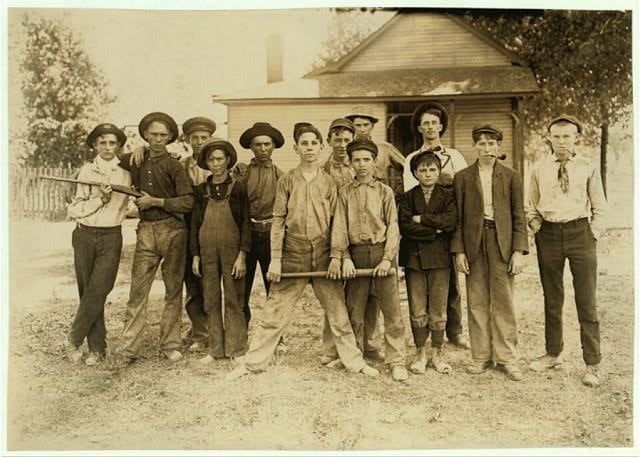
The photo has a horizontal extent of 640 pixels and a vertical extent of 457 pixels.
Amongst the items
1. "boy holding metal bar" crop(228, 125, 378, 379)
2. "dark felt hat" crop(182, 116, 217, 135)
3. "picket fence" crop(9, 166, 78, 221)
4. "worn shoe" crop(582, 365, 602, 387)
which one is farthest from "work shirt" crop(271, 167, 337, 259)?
"worn shoe" crop(582, 365, 602, 387)

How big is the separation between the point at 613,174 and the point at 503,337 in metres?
1.73

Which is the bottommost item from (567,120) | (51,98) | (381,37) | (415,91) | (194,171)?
(194,171)

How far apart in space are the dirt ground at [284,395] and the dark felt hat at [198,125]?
93 cm

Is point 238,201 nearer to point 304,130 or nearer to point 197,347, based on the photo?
point 304,130

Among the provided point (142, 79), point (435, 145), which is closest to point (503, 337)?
point (435, 145)

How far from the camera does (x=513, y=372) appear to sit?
175 inches

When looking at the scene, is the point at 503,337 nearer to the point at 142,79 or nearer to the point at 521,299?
the point at 521,299

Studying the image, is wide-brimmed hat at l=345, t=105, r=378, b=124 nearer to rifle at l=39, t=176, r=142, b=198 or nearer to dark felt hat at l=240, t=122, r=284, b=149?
dark felt hat at l=240, t=122, r=284, b=149

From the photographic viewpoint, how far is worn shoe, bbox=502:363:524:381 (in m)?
4.45

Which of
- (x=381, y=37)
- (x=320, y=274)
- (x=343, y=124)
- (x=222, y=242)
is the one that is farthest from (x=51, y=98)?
(x=381, y=37)

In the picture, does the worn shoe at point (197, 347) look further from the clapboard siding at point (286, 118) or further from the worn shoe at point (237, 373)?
the clapboard siding at point (286, 118)

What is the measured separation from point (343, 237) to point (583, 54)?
276 cm

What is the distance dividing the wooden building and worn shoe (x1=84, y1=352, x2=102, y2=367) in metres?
2.14

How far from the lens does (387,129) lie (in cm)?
507
